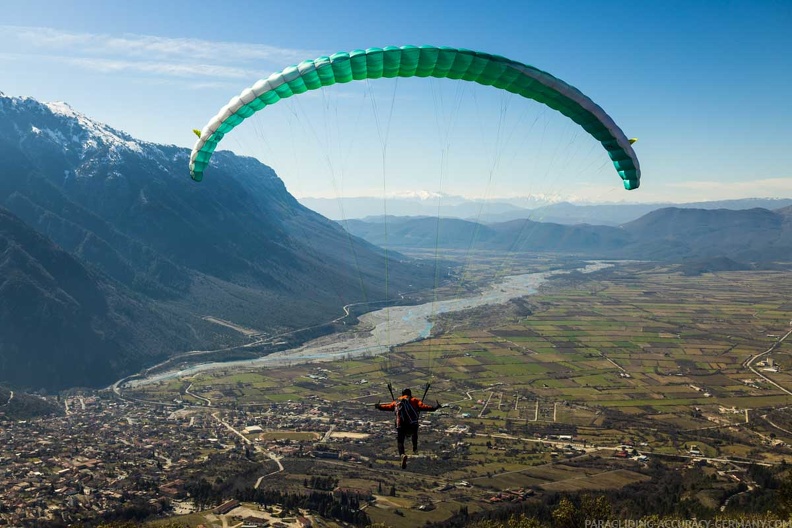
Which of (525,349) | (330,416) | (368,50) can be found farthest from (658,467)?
(525,349)

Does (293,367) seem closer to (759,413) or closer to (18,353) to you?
(18,353)

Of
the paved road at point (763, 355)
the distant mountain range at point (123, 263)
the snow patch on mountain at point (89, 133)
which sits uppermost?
the snow patch on mountain at point (89, 133)

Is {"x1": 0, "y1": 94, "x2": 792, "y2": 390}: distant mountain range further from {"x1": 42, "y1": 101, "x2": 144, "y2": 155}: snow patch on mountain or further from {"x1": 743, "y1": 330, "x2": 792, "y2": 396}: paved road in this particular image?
{"x1": 743, "y1": 330, "x2": 792, "y2": 396}: paved road

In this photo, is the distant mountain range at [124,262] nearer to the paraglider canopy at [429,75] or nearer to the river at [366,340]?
the river at [366,340]

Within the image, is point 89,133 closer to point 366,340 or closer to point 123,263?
point 123,263

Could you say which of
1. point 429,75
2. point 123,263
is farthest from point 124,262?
point 429,75

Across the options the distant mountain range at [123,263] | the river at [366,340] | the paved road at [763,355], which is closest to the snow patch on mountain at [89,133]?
the distant mountain range at [123,263]
